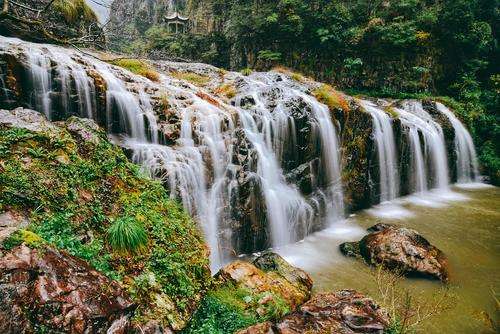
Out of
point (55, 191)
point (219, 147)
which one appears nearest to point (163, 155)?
point (219, 147)

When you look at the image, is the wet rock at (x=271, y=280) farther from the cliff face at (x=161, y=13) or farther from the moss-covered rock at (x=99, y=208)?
the cliff face at (x=161, y=13)

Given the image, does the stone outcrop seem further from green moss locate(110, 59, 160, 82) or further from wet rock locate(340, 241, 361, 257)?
green moss locate(110, 59, 160, 82)

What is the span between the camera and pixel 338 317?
475 cm

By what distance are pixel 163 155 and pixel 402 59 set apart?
65.5ft

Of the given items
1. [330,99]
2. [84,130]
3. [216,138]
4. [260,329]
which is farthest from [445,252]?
[84,130]

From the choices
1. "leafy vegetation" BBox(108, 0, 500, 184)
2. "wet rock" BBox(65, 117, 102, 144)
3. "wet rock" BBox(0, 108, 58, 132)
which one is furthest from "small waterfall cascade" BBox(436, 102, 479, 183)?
"wet rock" BBox(0, 108, 58, 132)

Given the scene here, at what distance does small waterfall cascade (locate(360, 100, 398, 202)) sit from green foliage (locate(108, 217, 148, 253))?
35.9ft

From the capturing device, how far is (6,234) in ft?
11.1

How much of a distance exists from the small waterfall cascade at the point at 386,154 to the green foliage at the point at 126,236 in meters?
10.9

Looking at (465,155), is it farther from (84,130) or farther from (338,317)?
(84,130)

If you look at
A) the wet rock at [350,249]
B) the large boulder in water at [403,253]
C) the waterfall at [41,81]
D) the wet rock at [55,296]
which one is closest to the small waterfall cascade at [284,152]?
the wet rock at [350,249]

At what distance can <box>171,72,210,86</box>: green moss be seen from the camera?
13656 millimetres

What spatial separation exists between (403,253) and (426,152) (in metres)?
9.20

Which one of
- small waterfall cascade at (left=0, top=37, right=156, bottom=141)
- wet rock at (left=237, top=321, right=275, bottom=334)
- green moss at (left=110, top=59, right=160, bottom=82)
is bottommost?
wet rock at (left=237, top=321, right=275, bottom=334)
